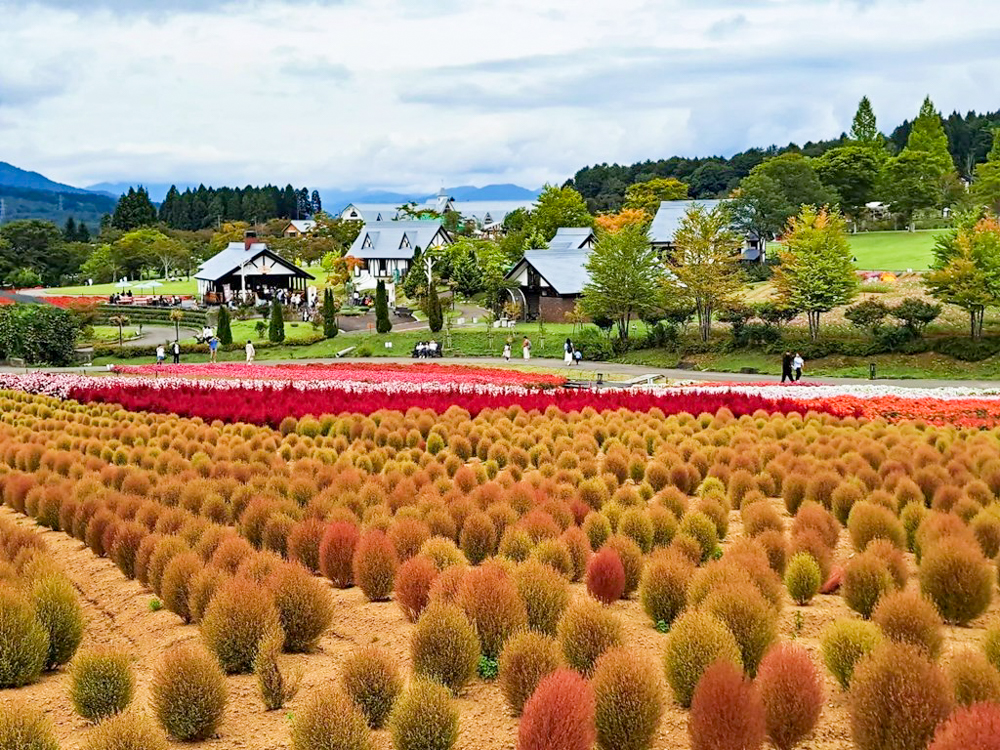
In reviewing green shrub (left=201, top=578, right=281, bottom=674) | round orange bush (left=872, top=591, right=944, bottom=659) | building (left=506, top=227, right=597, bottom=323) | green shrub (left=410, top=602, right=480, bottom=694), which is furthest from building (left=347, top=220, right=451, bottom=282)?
round orange bush (left=872, top=591, right=944, bottom=659)

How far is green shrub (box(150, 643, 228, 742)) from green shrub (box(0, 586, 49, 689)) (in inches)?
62.5

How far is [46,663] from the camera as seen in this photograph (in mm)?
7992

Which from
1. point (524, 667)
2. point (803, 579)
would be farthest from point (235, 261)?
point (524, 667)

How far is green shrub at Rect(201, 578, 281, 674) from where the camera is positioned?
25.0ft

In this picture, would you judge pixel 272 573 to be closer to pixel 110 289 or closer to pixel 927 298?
pixel 927 298

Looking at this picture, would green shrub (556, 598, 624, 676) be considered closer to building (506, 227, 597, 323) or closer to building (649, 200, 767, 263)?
building (506, 227, 597, 323)

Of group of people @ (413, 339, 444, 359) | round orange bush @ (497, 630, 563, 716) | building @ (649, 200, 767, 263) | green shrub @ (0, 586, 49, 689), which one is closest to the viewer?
round orange bush @ (497, 630, 563, 716)

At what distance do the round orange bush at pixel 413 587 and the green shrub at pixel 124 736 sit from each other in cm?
281

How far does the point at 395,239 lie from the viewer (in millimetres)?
90250

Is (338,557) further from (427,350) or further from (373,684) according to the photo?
(427,350)

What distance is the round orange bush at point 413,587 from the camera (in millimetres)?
8469

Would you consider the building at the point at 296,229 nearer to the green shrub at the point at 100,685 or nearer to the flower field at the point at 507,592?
the flower field at the point at 507,592

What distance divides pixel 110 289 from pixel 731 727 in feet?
313

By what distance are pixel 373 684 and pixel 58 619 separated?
10.3 ft
